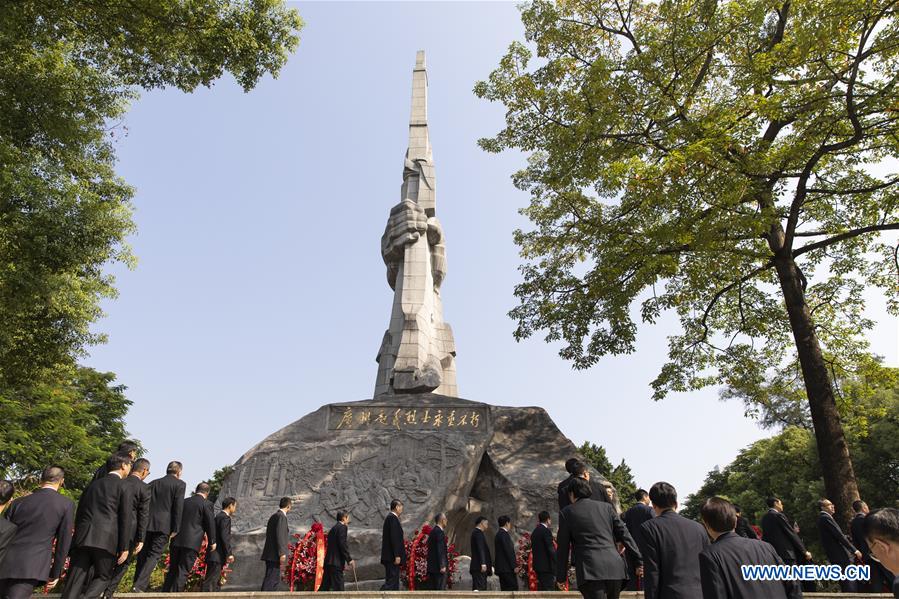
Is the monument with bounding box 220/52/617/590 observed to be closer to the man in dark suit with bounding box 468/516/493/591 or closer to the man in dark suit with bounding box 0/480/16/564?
the man in dark suit with bounding box 468/516/493/591

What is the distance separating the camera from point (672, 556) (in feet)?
11.1

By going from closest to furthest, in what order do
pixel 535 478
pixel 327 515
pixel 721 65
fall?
pixel 327 515 → pixel 535 478 → pixel 721 65

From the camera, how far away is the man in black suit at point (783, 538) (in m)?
6.22

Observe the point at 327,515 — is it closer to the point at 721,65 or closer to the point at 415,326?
the point at 415,326

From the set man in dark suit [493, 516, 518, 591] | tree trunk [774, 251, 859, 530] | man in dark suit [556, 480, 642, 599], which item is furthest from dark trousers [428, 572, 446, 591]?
tree trunk [774, 251, 859, 530]

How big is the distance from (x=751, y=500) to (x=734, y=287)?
17.8m

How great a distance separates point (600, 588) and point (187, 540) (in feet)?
14.1

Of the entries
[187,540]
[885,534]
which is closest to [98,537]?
[187,540]

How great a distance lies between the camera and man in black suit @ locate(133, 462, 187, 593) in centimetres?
582

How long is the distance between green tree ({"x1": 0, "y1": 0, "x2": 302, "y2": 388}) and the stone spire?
5640 millimetres

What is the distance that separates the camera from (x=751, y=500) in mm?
25438

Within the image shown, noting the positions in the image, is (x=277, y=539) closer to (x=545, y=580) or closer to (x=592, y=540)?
(x=545, y=580)

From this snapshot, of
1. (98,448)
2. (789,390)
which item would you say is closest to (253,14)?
(789,390)

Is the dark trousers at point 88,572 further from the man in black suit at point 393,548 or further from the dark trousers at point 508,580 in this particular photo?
the dark trousers at point 508,580
